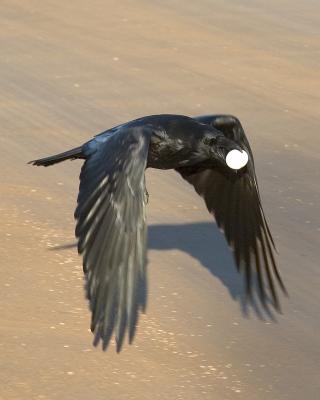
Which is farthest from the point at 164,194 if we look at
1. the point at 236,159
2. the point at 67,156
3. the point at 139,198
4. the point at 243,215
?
the point at 139,198

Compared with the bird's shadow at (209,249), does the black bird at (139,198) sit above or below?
above

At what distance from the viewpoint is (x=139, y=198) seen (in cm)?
525

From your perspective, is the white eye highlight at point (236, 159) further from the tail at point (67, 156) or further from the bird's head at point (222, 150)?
the tail at point (67, 156)

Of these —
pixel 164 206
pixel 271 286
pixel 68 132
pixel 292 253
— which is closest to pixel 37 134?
pixel 68 132

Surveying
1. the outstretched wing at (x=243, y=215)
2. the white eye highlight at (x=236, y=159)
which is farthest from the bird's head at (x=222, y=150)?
the outstretched wing at (x=243, y=215)

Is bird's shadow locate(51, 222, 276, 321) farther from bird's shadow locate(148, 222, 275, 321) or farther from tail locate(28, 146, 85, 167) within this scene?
tail locate(28, 146, 85, 167)

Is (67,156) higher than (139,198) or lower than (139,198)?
lower

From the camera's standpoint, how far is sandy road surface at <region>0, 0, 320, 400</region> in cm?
587

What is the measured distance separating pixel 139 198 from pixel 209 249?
7.16 feet

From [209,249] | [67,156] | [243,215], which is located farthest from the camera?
[209,249]

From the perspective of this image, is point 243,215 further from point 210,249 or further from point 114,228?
point 114,228

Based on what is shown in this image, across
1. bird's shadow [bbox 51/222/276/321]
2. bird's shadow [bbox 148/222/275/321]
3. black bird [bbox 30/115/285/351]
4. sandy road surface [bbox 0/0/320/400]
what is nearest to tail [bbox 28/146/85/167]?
black bird [bbox 30/115/285/351]

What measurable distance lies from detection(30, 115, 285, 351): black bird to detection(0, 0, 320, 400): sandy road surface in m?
0.20

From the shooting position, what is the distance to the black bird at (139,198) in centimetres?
504
